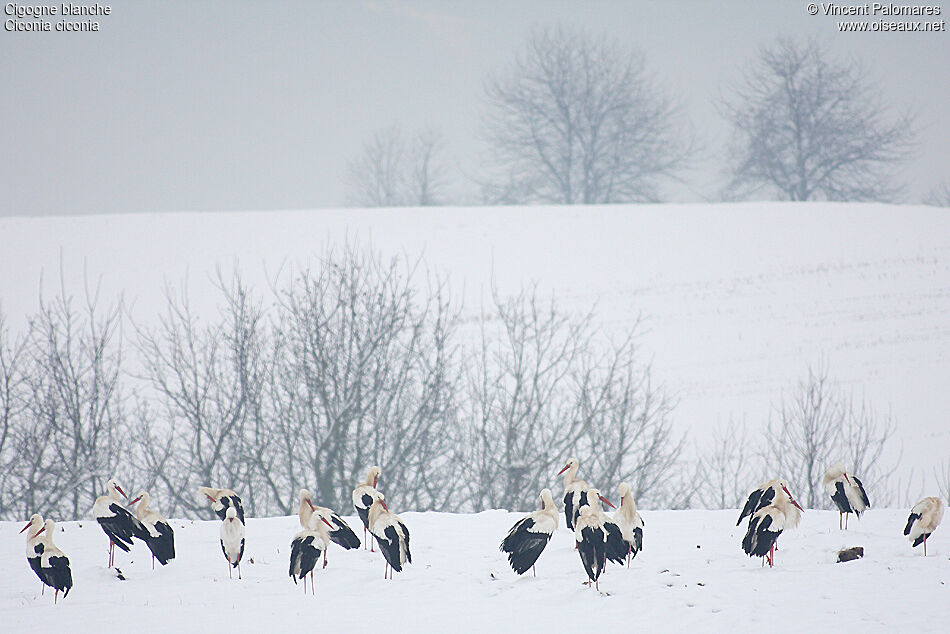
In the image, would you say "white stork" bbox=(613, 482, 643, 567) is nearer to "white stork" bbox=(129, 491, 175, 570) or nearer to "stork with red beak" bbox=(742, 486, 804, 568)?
"stork with red beak" bbox=(742, 486, 804, 568)

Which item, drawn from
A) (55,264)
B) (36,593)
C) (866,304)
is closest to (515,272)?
(866,304)

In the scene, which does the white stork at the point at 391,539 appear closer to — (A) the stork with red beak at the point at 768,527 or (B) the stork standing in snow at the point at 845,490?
(A) the stork with red beak at the point at 768,527

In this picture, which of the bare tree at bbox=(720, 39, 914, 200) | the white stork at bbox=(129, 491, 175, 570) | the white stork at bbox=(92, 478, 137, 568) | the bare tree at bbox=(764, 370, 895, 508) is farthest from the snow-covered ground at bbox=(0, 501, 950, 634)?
the bare tree at bbox=(720, 39, 914, 200)

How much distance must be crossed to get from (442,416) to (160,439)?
7.82 metres

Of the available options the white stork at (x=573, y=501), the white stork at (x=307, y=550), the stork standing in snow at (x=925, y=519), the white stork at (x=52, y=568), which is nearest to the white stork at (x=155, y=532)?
the white stork at (x=52, y=568)

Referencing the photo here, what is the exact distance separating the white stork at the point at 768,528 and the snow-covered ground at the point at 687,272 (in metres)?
11.2

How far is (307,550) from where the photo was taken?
843cm

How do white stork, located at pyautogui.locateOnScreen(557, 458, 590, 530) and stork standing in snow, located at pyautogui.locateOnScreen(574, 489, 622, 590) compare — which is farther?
white stork, located at pyautogui.locateOnScreen(557, 458, 590, 530)

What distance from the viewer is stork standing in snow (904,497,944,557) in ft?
27.8

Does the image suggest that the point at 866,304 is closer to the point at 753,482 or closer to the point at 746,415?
the point at 746,415

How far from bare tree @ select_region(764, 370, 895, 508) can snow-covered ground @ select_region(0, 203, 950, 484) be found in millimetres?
731

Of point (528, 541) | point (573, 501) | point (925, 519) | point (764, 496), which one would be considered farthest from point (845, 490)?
point (528, 541)

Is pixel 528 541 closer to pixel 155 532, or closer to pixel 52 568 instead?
pixel 155 532

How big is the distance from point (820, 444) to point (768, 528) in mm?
11830
